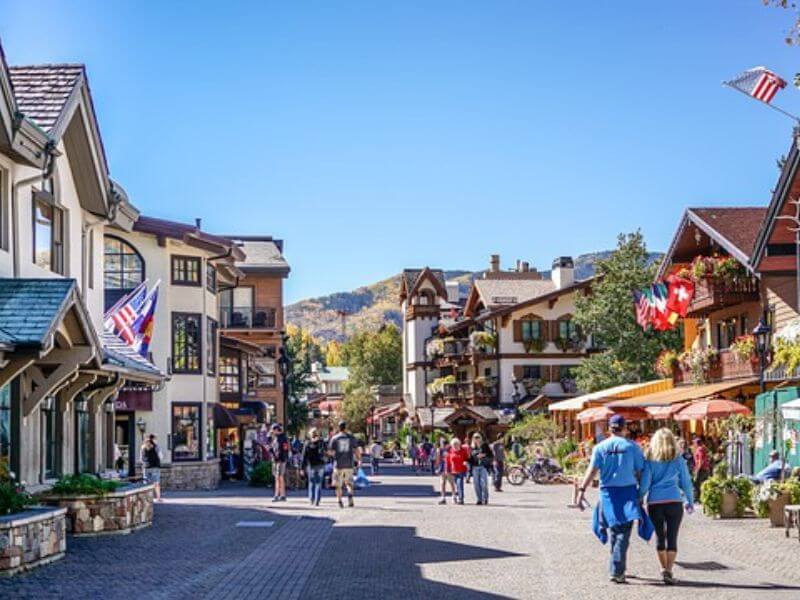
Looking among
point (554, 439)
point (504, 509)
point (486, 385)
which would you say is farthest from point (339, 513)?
point (486, 385)

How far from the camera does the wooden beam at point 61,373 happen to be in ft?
65.2

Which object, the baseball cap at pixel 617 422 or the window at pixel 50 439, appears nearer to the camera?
the baseball cap at pixel 617 422

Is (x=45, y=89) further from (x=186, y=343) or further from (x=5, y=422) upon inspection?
(x=186, y=343)

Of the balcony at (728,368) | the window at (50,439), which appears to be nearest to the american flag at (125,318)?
the window at (50,439)

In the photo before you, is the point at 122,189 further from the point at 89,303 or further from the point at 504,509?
Answer: the point at 504,509

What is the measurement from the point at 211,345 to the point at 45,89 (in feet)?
83.3

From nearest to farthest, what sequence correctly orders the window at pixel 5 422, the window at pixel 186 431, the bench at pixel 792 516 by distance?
the window at pixel 5 422
the bench at pixel 792 516
the window at pixel 186 431

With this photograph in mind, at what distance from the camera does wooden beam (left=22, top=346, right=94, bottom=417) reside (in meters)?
19.9

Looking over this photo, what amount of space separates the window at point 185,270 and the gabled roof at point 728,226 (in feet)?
52.6

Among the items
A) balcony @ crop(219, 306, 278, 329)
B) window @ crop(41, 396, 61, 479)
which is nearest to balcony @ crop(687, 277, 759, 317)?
window @ crop(41, 396, 61, 479)

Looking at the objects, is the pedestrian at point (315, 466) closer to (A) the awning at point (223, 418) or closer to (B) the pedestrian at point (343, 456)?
(B) the pedestrian at point (343, 456)

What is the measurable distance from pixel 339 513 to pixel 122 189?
7.86 meters

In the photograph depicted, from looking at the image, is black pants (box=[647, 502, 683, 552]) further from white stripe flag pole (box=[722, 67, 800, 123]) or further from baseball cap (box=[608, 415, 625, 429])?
white stripe flag pole (box=[722, 67, 800, 123])

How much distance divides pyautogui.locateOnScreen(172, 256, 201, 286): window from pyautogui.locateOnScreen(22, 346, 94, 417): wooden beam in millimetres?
24780
